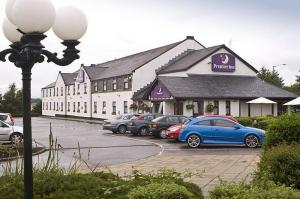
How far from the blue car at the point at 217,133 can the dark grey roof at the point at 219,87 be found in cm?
1698

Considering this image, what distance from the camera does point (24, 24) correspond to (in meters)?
5.46

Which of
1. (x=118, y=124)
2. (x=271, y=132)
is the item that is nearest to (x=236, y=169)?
(x=271, y=132)

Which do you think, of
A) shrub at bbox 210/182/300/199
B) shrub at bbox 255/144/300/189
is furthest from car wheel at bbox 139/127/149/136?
shrub at bbox 210/182/300/199

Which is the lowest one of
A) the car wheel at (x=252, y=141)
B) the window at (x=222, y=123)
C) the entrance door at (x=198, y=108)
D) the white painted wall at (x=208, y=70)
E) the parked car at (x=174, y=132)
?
the car wheel at (x=252, y=141)

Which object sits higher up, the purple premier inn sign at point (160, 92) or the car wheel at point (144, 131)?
the purple premier inn sign at point (160, 92)

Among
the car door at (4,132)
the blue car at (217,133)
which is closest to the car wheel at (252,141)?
the blue car at (217,133)

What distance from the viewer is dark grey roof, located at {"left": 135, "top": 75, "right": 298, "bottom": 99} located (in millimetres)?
40000

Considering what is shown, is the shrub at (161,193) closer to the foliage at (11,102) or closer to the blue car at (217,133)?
the blue car at (217,133)

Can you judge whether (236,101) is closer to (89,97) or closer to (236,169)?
(89,97)

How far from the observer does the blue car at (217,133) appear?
20.8 metres

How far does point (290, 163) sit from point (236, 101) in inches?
1364

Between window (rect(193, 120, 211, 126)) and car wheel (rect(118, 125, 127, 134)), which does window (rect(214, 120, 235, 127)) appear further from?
car wheel (rect(118, 125, 127, 134))

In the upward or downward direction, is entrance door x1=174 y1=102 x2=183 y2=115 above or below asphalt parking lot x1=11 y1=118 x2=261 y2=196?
above

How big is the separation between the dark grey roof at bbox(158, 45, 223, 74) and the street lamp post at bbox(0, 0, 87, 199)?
38.7 meters
